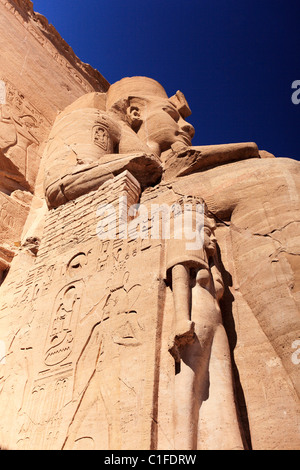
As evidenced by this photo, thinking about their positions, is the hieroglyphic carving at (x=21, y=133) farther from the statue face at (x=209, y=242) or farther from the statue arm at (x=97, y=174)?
the statue face at (x=209, y=242)

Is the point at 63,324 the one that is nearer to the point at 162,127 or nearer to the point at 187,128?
the point at 162,127

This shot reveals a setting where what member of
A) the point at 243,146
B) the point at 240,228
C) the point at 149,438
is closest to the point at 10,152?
the point at 243,146

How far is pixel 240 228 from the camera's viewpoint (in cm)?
425

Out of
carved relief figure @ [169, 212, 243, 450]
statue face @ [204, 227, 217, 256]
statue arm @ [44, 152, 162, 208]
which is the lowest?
carved relief figure @ [169, 212, 243, 450]

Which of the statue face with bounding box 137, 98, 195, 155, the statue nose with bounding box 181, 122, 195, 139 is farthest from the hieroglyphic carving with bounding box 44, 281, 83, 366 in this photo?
the statue nose with bounding box 181, 122, 195, 139

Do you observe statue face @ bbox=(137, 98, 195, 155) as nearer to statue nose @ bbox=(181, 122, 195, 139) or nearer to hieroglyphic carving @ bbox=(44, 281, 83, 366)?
statue nose @ bbox=(181, 122, 195, 139)

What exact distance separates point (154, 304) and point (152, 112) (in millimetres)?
4435

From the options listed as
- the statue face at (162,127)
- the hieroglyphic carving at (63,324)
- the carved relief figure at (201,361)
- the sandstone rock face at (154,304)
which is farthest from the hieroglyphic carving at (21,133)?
the carved relief figure at (201,361)

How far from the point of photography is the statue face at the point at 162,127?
677cm

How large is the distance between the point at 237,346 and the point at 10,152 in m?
4.36

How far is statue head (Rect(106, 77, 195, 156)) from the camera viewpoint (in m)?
6.79

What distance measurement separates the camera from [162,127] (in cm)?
686

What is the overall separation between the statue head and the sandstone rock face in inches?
41.2

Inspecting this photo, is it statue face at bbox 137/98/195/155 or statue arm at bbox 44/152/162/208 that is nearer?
statue arm at bbox 44/152/162/208
